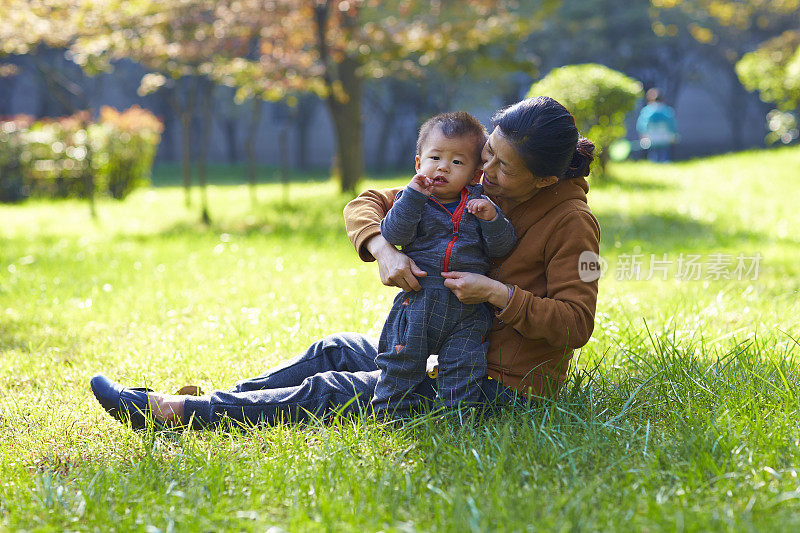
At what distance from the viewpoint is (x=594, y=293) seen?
2.45m

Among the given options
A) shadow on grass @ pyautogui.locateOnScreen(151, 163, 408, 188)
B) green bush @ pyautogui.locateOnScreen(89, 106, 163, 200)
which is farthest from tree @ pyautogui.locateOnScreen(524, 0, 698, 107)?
green bush @ pyautogui.locateOnScreen(89, 106, 163, 200)

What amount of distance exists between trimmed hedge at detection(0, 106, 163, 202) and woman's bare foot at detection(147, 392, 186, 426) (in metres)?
11.0

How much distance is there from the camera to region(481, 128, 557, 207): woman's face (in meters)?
2.39

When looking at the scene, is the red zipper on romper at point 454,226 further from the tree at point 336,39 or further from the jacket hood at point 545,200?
the tree at point 336,39

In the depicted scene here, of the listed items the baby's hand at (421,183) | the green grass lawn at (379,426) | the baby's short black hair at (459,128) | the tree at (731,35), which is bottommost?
the green grass lawn at (379,426)

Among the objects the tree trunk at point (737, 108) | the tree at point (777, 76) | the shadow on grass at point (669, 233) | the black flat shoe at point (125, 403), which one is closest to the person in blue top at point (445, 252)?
the black flat shoe at point (125, 403)

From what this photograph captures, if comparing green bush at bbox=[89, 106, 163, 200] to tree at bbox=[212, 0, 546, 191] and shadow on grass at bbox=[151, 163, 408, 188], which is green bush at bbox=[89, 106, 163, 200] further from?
tree at bbox=[212, 0, 546, 191]

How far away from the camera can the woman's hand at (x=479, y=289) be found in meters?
2.35

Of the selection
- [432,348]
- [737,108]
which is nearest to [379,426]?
[432,348]

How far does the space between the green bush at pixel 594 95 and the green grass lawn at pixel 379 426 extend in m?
5.43

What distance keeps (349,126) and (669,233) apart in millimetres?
5299

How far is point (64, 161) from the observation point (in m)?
13.2

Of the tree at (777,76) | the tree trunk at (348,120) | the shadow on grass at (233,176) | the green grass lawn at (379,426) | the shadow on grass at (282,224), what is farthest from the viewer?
the shadow on grass at (233,176)

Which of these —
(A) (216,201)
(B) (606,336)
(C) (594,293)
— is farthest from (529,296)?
(A) (216,201)
